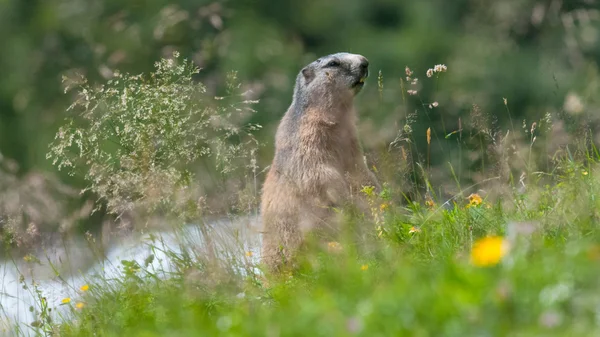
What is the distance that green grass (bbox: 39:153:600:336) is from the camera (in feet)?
8.37

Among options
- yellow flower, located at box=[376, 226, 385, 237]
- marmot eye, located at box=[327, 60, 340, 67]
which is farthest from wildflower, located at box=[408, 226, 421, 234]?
marmot eye, located at box=[327, 60, 340, 67]

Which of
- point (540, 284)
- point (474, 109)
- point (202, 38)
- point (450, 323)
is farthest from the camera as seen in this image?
point (202, 38)

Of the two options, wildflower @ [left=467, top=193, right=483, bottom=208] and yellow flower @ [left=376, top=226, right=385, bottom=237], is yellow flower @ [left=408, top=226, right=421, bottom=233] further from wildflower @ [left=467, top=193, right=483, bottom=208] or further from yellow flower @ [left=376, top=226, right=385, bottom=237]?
wildflower @ [left=467, top=193, right=483, bottom=208]

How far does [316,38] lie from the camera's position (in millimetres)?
11250

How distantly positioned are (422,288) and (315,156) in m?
3.95

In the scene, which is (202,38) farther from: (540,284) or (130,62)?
(540,284)

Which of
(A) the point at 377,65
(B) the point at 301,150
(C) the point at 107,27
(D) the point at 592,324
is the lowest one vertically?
(D) the point at 592,324

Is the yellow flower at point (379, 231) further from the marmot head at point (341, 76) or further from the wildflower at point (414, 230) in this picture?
the marmot head at point (341, 76)

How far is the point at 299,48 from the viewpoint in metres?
10.8

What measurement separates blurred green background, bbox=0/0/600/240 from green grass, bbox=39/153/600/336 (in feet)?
15.8

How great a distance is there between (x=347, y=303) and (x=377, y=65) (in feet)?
24.8

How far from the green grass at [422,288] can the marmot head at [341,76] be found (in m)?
1.86

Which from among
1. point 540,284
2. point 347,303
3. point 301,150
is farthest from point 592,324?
point 301,150

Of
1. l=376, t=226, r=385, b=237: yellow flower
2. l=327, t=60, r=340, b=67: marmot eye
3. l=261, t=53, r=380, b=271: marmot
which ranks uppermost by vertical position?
l=327, t=60, r=340, b=67: marmot eye
